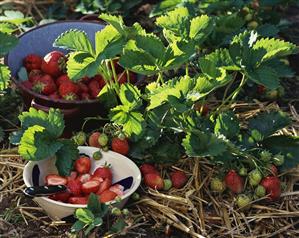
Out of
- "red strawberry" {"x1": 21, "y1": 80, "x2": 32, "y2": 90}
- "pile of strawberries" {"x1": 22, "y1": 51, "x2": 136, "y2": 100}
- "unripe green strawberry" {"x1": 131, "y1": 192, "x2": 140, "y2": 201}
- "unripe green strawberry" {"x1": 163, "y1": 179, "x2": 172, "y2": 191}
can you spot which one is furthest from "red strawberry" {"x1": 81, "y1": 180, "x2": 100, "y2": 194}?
"red strawberry" {"x1": 21, "y1": 80, "x2": 32, "y2": 90}

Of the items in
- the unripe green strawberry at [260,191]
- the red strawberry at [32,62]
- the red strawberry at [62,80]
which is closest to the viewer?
the unripe green strawberry at [260,191]

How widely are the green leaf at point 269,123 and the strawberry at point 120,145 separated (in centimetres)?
40

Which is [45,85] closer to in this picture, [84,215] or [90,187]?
[90,187]

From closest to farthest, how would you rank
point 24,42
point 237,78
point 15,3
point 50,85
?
point 50,85 → point 24,42 → point 237,78 → point 15,3

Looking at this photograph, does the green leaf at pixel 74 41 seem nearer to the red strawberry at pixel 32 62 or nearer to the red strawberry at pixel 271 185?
the red strawberry at pixel 32 62

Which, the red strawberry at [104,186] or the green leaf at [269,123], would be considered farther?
the green leaf at [269,123]

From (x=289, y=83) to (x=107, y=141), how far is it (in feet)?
2.97

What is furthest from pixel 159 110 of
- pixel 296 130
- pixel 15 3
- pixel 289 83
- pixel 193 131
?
pixel 15 3

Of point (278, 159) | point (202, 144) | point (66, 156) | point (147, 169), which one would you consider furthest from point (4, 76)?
point (278, 159)

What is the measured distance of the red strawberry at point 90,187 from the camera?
7.11 ft

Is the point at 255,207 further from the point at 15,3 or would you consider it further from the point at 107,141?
the point at 15,3

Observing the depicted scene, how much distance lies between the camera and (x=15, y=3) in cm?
328

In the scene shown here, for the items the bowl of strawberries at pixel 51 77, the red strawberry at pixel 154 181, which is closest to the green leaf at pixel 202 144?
the red strawberry at pixel 154 181

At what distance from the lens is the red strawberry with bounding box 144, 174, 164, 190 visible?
88.7 inches
